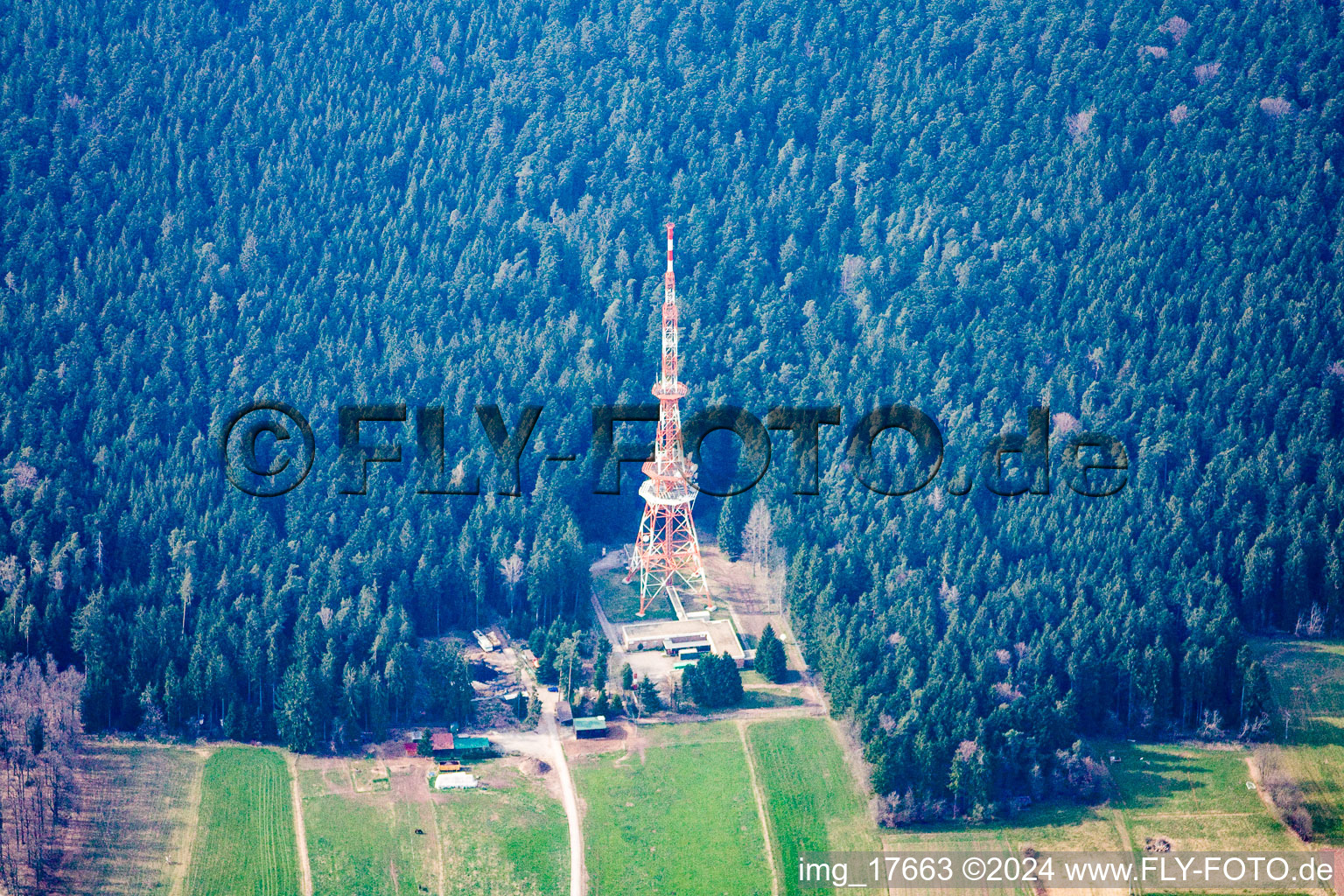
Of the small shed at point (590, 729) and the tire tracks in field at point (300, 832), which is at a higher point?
the small shed at point (590, 729)

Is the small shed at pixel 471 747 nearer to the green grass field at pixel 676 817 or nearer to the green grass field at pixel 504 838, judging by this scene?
the green grass field at pixel 504 838

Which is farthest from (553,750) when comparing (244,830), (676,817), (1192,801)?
(1192,801)

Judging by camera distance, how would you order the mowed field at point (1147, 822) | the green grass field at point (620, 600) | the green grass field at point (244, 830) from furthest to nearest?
1. the green grass field at point (620, 600)
2. the mowed field at point (1147, 822)
3. the green grass field at point (244, 830)

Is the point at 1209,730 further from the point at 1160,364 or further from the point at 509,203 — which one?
the point at 509,203

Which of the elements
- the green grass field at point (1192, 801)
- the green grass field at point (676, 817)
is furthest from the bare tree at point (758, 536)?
the green grass field at point (1192, 801)

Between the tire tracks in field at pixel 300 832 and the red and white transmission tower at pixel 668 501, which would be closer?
the tire tracks in field at pixel 300 832

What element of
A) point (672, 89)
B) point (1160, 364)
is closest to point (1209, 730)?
point (1160, 364)
